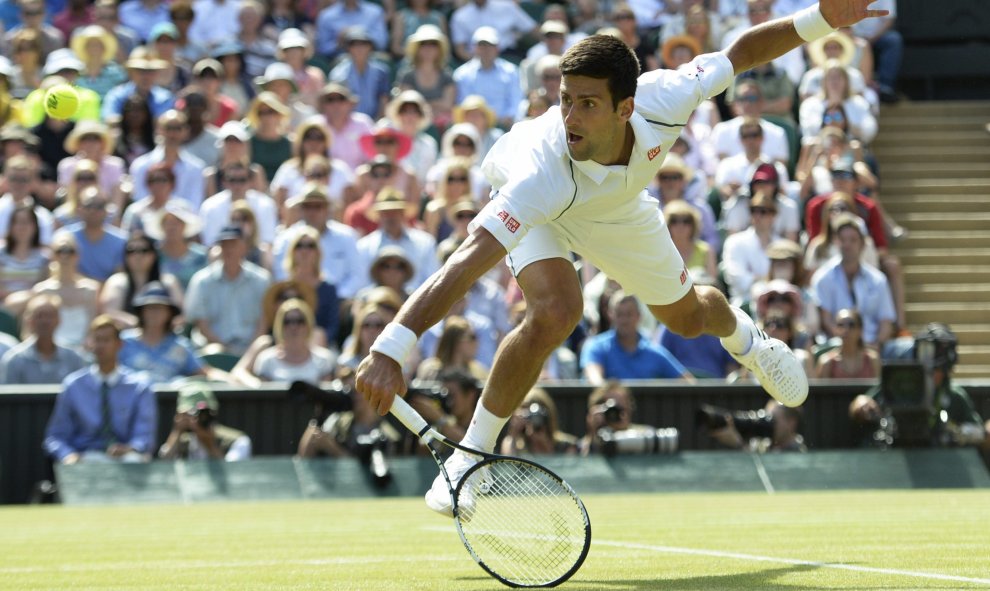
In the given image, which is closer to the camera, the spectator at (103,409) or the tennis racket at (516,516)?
the tennis racket at (516,516)

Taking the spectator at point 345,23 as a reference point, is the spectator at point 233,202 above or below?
below

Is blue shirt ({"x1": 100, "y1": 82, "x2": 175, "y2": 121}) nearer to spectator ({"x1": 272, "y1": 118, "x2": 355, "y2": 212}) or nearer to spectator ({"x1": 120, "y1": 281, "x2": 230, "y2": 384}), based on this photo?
spectator ({"x1": 272, "y1": 118, "x2": 355, "y2": 212})

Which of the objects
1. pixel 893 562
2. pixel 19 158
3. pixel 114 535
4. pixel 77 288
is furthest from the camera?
pixel 19 158

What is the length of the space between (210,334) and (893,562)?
8.53 metres

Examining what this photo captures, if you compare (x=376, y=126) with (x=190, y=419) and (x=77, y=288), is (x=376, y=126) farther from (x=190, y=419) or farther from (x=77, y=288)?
(x=190, y=419)

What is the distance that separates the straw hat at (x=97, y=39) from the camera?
16547 millimetres

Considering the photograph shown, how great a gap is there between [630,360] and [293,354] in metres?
2.63

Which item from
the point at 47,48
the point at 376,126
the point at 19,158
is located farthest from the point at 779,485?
the point at 47,48

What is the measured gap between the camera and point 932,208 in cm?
1703

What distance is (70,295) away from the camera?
13.3 m

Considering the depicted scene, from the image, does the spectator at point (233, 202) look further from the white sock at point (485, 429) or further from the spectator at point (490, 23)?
the white sock at point (485, 429)

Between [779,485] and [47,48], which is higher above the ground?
[47,48]

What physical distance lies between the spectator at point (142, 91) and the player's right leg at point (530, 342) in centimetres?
1056

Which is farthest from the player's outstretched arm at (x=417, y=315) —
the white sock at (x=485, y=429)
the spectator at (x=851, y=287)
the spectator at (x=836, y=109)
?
the spectator at (x=836, y=109)
